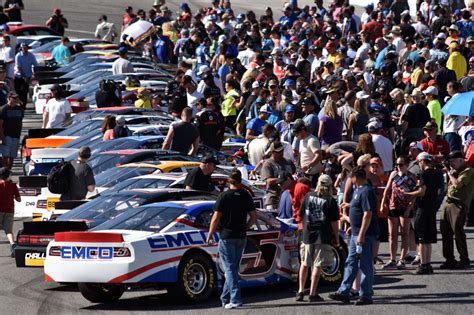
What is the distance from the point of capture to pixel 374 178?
1708 cm

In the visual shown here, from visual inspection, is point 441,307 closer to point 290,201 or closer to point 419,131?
point 290,201

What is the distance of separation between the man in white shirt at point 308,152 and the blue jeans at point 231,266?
5.09m

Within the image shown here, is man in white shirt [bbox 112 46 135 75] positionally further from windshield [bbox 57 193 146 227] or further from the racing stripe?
the racing stripe

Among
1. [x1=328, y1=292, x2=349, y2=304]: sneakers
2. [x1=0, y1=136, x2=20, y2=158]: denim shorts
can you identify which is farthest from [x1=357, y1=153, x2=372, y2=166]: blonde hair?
[x1=0, y1=136, x2=20, y2=158]: denim shorts

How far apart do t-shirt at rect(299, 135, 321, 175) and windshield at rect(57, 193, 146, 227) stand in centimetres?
398

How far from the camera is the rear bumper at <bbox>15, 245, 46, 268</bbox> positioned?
16125 mm

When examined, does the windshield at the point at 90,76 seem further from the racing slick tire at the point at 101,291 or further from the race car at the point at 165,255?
the racing slick tire at the point at 101,291

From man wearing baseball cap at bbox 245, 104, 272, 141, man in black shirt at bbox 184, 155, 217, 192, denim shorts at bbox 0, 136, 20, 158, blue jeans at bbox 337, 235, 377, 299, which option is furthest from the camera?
denim shorts at bbox 0, 136, 20, 158

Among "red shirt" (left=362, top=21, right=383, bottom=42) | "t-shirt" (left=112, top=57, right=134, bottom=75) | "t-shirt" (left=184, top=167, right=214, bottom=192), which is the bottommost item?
"t-shirt" (left=184, top=167, right=214, bottom=192)

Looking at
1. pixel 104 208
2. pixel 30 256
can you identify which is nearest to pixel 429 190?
pixel 104 208

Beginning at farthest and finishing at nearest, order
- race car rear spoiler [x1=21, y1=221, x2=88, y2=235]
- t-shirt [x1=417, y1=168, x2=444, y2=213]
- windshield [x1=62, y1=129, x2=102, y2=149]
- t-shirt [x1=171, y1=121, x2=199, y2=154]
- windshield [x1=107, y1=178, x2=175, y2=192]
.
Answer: windshield [x1=62, y1=129, x2=102, y2=149] → t-shirt [x1=171, y1=121, x2=199, y2=154] → windshield [x1=107, y1=178, x2=175, y2=192] → t-shirt [x1=417, y1=168, x2=444, y2=213] → race car rear spoiler [x1=21, y1=221, x2=88, y2=235]

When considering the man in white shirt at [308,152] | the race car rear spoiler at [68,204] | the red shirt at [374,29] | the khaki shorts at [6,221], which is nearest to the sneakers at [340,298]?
the race car rear spoiler at [68,204]

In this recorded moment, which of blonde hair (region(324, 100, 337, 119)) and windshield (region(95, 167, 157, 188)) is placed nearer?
windshield (region(95, 167, 157, 188))

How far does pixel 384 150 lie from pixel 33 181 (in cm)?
527
